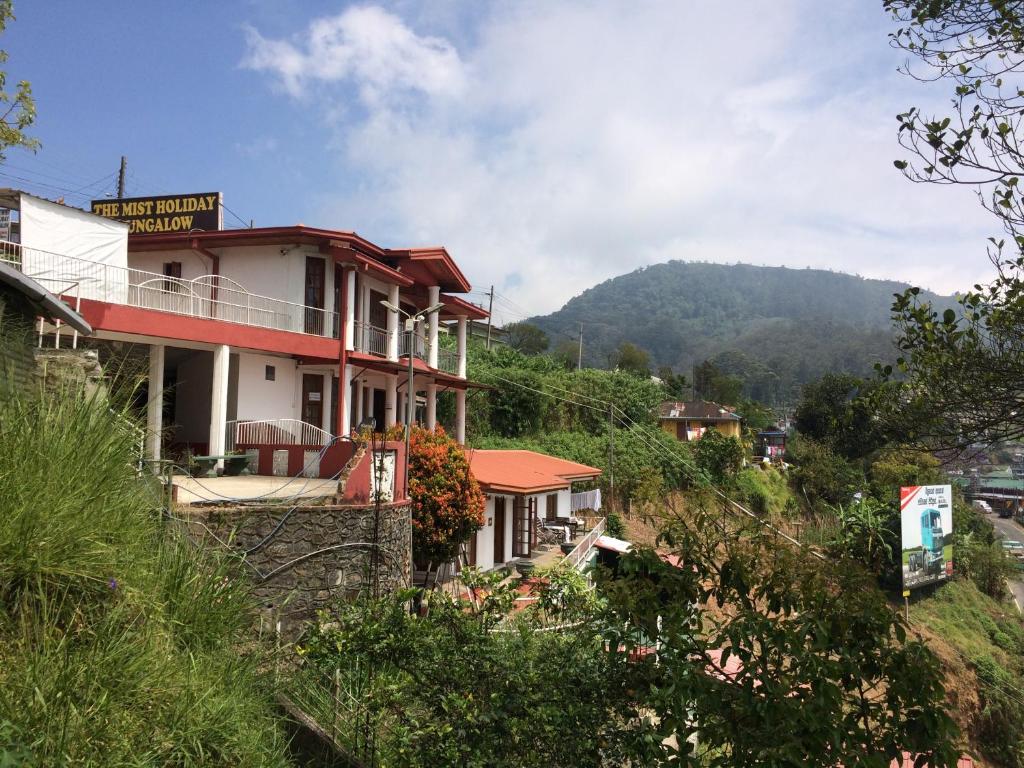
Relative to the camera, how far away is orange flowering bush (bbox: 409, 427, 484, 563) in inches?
526

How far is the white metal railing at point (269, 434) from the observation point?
16.5 m

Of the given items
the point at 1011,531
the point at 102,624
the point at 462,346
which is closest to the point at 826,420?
the point at 462,346

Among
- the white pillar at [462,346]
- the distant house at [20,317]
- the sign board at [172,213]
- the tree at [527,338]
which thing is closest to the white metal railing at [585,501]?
the white pillar at [462,346]

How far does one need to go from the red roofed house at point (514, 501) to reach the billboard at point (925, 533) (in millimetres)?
14127

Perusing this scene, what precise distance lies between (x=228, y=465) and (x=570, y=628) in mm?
12000

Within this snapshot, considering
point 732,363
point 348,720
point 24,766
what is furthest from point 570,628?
point 732,363

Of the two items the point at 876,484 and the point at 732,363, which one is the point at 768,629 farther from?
the point at 732,363

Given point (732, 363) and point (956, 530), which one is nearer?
point (956, 530)

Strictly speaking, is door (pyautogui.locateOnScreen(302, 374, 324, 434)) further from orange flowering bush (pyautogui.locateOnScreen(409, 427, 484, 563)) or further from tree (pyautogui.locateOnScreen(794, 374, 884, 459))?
tree (pyautogui.locateOnScreen(794, 374, 884, 459))

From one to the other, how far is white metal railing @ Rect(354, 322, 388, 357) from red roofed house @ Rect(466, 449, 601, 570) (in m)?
4.11

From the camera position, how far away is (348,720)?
6008mm

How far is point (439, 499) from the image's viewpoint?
13.4m

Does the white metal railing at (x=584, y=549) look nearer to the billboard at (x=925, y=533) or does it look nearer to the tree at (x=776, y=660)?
the billboard at (x=925, y=533)

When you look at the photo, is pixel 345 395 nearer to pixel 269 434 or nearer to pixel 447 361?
pixel 269 434
